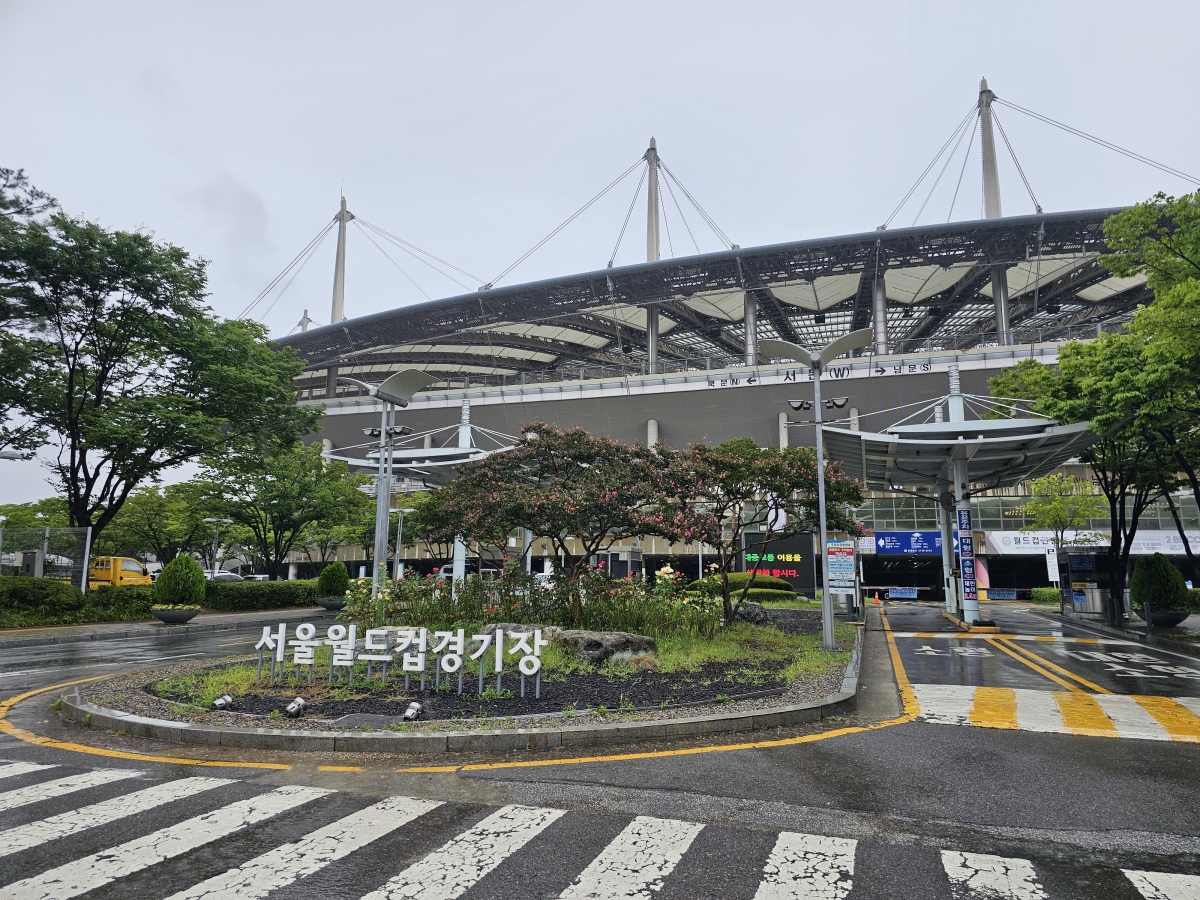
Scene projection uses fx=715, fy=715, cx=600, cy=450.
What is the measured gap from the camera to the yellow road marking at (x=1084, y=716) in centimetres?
757

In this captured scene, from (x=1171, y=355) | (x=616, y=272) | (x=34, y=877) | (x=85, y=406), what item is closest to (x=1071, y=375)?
(x=1171, y=355)

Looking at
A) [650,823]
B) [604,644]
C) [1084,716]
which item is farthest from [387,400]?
[1084,716]

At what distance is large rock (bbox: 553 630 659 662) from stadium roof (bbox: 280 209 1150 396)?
42.3 m

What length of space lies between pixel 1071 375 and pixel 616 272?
1406 inches

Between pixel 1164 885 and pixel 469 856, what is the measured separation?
149 inches

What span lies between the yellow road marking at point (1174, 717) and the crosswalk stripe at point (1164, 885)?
427cm

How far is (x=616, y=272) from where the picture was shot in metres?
52.4

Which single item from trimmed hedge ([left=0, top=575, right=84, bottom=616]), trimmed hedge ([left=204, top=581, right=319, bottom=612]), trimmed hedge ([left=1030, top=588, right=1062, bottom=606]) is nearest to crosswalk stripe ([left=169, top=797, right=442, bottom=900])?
trimmed hedge ([left=0, top=575, right=84, bottom=616])

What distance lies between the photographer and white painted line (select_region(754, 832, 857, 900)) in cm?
370

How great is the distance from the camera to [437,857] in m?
4.15

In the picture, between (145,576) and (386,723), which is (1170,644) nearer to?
(386,723)

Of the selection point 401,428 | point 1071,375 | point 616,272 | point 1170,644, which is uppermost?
point 616,272

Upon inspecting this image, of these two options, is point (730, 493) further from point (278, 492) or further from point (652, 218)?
point (652, 218)

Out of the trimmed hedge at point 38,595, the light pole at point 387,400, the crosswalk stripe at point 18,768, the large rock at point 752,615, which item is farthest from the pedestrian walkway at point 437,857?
the trimmed hedge at point 38,595
